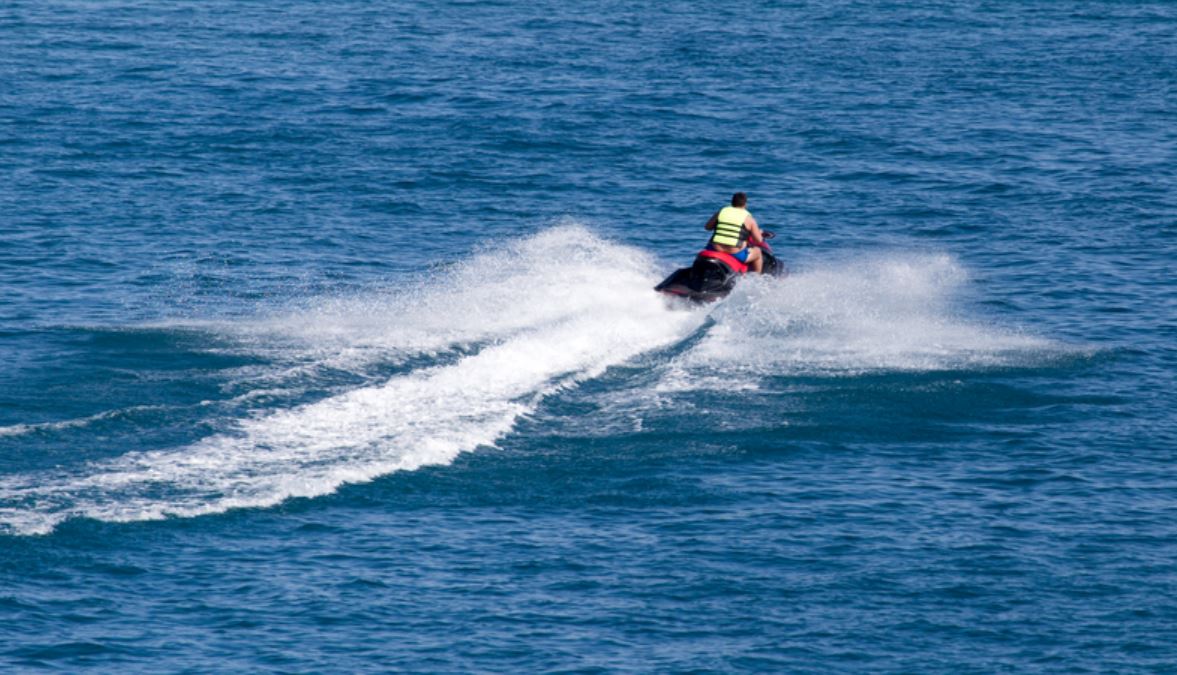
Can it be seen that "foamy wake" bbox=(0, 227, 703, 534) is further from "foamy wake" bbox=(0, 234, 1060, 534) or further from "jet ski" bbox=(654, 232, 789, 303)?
"jet ski" bbox=(654, 232, 789, 303)

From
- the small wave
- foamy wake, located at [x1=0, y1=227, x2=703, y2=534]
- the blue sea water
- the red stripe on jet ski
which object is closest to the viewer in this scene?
the blue sea water

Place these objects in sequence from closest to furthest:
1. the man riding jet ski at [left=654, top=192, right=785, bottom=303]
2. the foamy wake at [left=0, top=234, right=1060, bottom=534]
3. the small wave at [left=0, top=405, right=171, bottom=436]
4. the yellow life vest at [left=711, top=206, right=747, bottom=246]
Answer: the foamy wake at [left=0, top=234, right=1060, bottom=534] → the small wave at [left=0, top=405, right=171, bottom=436] → the man riding jet ski at [left=654, top=192, right=785, bottom=303] → the yellow life vest at [left=711, top=206, right=747, bottom=246]

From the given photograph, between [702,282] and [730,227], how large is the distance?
175 cm

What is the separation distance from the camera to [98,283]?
150 ft

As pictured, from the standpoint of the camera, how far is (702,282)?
42312mm

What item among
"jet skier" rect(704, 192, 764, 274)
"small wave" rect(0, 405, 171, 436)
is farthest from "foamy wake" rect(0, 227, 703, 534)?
"jet skier" rect(704, 192, 764, 274)

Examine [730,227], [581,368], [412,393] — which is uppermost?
[730,227]

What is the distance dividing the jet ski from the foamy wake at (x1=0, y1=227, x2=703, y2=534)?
1.97ft

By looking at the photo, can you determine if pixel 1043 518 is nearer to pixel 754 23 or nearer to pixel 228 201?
pixel 228 201

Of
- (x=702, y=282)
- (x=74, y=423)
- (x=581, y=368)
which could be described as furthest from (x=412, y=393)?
(x=702, y=282)

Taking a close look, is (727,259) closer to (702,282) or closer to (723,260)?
(723,260)

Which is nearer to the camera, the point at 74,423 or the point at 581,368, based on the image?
the point at 74,423

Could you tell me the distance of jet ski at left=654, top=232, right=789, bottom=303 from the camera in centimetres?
4209

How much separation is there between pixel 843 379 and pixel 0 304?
1981 cm
